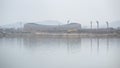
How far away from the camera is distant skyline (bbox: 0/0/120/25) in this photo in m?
4.42

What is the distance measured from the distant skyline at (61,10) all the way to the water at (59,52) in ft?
1.17

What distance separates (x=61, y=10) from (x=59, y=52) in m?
0.74

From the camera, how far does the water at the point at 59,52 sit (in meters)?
4.13

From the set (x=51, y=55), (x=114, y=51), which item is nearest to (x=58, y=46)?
Result: (x=51, y=55)

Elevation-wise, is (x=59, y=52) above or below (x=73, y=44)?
below

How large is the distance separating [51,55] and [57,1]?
90 cm

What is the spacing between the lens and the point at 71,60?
431 cm

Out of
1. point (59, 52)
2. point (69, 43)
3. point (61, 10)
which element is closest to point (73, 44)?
point (69, 43)

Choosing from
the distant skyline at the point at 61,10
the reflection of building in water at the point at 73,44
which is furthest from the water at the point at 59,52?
the distant skyline at the point at 61,10

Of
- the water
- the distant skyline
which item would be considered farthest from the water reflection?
the distant skyline

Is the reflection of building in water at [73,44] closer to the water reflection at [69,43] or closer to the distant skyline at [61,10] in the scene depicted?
the water reflection at [69,43]

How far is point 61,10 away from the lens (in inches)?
175

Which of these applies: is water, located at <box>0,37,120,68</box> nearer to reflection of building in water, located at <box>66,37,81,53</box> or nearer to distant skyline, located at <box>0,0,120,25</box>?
reflection of building in water, located at <box>66,37,81,53</box>

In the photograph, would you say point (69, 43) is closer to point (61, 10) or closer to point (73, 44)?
point (73, 44)
